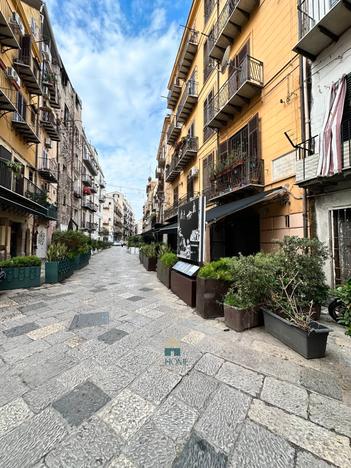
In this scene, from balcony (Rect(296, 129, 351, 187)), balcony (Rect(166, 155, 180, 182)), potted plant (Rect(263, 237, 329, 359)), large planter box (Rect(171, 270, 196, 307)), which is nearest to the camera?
potted plant (Rect(263, 237, 329, 359))

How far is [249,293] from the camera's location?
4.05m

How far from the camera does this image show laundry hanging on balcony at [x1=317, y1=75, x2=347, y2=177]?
5203mm

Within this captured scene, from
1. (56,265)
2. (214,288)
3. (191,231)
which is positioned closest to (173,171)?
(56,265)

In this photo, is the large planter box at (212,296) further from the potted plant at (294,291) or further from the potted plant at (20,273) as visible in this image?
the potted plant at (20,273)

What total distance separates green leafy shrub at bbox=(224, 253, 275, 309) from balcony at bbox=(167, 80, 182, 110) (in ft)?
64.4

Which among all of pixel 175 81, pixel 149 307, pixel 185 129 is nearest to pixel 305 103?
pixel 149 307

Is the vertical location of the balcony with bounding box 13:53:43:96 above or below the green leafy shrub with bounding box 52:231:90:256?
above

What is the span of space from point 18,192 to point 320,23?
14026 mm

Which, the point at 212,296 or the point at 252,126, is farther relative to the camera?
the point at 252,126

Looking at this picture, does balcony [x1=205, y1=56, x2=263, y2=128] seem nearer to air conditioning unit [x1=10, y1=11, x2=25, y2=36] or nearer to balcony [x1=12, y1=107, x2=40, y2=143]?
balcony [x1=12, y1=107, x2=40, y2=143]

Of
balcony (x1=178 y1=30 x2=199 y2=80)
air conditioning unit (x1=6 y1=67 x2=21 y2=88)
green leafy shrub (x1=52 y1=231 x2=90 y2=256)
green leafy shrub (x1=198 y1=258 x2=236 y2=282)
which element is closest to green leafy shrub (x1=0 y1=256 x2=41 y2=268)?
green leafy shrub (x1=52 y1=231 x2=90 y2=256)

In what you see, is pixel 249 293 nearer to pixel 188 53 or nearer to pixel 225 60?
pixel 225 60

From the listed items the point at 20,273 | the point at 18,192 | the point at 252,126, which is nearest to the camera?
the point at 20,273

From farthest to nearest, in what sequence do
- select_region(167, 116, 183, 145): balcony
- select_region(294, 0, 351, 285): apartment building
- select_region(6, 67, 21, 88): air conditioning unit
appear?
1. select_region(167, 116, 183, 145): balcony
2. select_region(6, 67, 21, 88): air conditioning unit
3. select_region(294, 0, 351, 285): apartment building
